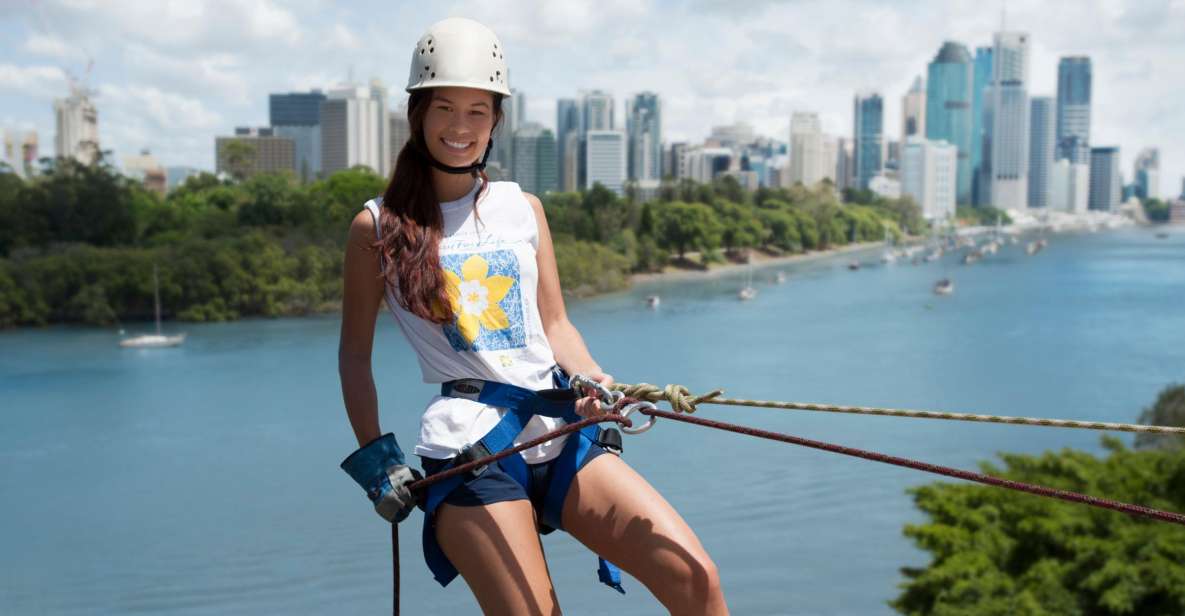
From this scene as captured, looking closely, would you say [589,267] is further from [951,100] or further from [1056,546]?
[951,100]

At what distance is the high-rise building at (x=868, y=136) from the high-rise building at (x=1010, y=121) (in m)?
13.4

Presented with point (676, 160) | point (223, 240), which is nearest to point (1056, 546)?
point (223, 240)

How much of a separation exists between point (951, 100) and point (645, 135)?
5360cm

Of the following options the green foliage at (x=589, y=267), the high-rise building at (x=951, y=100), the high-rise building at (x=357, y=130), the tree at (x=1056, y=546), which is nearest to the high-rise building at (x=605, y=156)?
the high-rise building at (x=357, y=130)

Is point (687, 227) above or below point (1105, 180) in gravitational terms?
below

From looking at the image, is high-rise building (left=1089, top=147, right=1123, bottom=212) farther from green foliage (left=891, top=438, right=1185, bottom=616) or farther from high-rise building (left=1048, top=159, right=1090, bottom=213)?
green foliage (left=891, top=438, right=1185, bottom=616)

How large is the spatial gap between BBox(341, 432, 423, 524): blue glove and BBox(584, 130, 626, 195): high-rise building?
3031 inches

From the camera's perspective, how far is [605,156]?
79562 mm

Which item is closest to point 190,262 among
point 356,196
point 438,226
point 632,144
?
point 356,196

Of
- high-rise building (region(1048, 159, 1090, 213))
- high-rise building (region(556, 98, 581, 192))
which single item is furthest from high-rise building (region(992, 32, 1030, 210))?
high-rise building (region(556, 98, 581, 192))

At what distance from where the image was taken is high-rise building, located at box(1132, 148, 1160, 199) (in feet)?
424

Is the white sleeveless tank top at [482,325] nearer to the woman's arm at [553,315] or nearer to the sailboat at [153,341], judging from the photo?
the woman's arm at [553,315]

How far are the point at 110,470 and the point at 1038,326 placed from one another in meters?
22.4

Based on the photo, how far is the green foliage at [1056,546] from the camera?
6.36 metres
